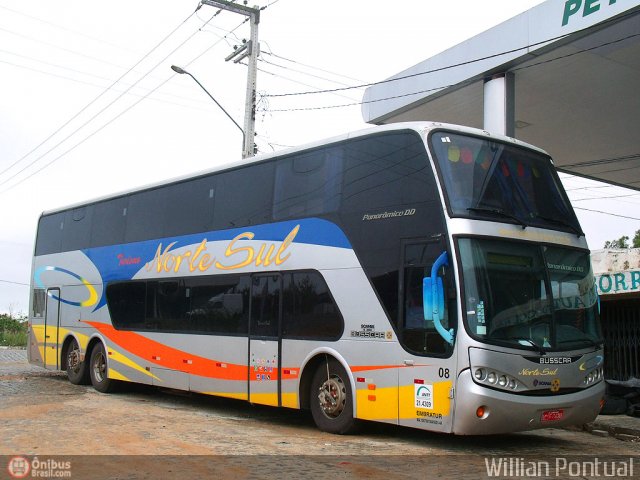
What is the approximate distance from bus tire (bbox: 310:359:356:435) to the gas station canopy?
7.03 m

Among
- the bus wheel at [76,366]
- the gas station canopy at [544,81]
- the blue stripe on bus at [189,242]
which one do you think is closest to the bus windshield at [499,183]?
the blue stripe on bus at [189,242]

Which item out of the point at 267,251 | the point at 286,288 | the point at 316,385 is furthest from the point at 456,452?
the point at 267,251

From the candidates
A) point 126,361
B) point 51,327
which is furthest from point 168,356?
point 51,327

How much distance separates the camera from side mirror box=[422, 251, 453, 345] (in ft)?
28.2

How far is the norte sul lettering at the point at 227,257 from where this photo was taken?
11312 millimetres

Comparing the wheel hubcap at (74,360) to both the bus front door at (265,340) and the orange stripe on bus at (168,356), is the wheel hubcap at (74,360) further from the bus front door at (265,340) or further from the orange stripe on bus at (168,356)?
the bus front door at (265,340)

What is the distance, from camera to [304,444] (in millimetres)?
9094

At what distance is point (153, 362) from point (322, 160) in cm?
580

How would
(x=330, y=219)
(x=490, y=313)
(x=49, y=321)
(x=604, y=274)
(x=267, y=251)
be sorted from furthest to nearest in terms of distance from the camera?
(x=49, y=321) < (x=604, y=274) < (x=267, y=251) < (x=330, y=219) < (x=490, y=313)

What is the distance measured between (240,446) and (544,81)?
424 inches

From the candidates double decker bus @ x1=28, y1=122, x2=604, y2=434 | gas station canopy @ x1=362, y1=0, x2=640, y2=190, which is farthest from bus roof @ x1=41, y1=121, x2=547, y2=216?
gas station canopy @ x1=362, y1=0, x2=640, y2=190

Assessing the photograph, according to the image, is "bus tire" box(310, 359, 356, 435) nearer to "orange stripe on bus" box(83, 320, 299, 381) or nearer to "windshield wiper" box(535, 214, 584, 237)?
"orange stripe on bus" box(83, 320, 299, 381)

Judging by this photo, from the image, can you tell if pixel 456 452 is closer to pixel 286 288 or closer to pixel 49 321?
pixel 286 288

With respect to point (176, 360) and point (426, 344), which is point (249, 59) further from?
point (426, 344)
